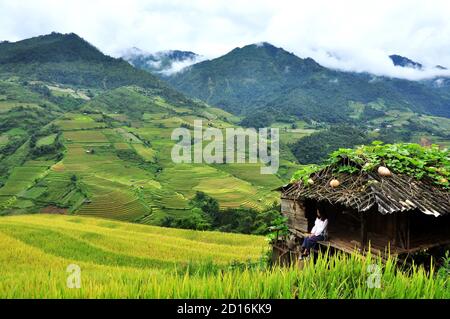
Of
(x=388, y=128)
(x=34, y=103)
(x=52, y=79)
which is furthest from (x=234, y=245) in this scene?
(x=52, y=79)

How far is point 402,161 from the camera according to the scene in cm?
888

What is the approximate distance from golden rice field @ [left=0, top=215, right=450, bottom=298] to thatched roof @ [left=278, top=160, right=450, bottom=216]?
119cm

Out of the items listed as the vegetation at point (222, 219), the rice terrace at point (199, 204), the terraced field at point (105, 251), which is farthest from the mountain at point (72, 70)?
the terraced field at point (105, 251)

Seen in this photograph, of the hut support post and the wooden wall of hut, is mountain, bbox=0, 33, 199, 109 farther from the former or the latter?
the hut support post

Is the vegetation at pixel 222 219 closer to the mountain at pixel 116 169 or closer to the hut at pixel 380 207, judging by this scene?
the mountain at pixel 116 169

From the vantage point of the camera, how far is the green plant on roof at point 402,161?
861 centimetres

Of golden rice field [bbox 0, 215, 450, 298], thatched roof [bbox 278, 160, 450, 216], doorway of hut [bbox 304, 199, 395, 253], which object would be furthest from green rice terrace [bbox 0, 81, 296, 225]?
thatched roof [bbox 278, 160, 450, 216]

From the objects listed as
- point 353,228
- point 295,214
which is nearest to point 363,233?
point 353,228

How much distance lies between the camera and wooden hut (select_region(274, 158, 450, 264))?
25.1 feet

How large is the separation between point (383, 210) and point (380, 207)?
0.10 m

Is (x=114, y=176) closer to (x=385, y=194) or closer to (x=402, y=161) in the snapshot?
(x=402, y=161)

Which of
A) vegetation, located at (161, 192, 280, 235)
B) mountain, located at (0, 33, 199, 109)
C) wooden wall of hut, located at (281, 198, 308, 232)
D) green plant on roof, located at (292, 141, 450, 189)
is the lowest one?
vegetation, located at (161, 192, 280, 235)

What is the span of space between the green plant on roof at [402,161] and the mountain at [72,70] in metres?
150

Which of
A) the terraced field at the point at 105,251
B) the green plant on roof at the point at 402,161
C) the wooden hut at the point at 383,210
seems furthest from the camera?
the terraced field at the point at 105,251
